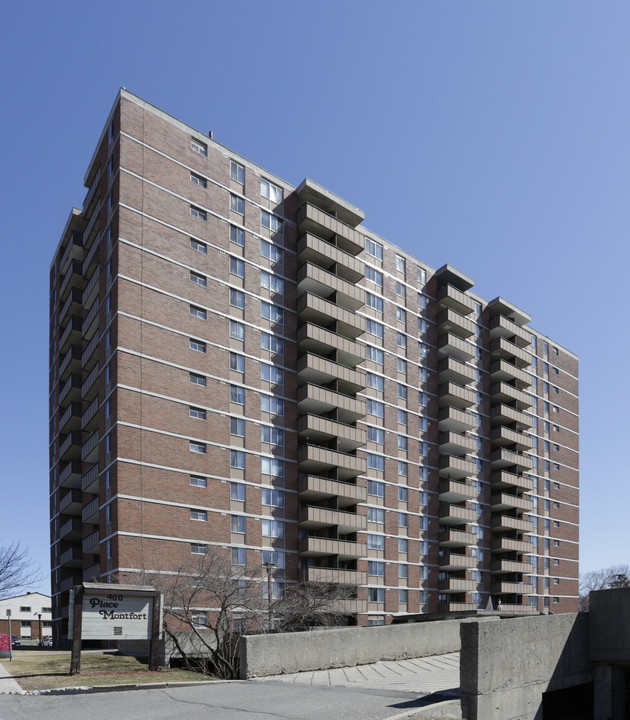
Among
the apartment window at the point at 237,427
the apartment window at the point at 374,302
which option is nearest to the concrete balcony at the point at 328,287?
the apartment window at the point at 374,302

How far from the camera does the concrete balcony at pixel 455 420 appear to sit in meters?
65.1

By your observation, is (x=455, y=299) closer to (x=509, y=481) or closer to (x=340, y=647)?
(x=509, y=481)

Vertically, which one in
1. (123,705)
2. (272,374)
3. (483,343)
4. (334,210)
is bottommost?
(123,705)

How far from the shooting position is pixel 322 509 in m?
49.3

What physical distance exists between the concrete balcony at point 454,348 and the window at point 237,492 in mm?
28045

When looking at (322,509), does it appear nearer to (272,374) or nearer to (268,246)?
(272,374)

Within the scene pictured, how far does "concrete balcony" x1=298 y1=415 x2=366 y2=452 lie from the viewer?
50.1 m

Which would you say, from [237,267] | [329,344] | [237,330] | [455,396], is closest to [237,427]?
[237,330]

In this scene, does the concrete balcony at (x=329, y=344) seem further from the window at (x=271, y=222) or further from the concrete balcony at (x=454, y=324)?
the concrete balcony at (x=454, y=324)

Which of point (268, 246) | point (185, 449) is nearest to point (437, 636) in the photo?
point (185, 449)

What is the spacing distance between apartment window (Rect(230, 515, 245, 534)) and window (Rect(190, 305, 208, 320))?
505 inches

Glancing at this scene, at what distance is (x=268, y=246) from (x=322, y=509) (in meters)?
19.1

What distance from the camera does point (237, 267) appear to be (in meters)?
49.1

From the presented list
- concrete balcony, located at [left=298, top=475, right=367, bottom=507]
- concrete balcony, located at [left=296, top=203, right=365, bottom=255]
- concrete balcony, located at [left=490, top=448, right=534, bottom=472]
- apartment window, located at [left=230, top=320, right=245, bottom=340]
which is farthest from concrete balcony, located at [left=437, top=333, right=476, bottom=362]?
apartment window, located at [left=230, top=320, right=245, bottom=340]
